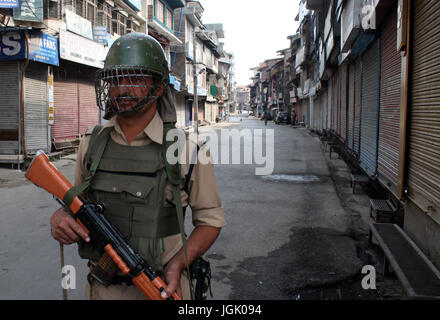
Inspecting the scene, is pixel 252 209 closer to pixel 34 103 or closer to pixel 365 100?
pixel 365 100

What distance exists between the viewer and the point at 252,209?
679cm

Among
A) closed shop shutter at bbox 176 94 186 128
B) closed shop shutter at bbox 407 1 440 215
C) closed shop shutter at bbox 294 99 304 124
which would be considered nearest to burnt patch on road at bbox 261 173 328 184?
closed shop shutter at bbox 407 1 440 215

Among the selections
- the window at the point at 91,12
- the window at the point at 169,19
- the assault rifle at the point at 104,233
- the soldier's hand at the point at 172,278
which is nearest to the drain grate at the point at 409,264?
the soldier's hand at the point at 172,278

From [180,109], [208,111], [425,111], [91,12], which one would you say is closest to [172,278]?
[425,111]

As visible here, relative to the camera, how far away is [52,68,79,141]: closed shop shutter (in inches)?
524

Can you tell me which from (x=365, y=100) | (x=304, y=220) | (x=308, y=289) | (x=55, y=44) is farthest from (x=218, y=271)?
(x=55, y=44)

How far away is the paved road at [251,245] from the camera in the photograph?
3.75 metres

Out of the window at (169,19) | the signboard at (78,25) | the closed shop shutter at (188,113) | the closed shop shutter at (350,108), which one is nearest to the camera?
the closed shop shutter at (350,108)

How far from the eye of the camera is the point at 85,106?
15.4m

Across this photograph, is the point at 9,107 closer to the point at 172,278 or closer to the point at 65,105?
the point at 65,105

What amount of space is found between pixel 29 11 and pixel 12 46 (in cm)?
109

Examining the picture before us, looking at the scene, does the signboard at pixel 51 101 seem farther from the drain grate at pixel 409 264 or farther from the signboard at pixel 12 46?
the drain grate at pixel 409 264

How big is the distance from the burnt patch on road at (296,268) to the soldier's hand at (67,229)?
7.15 ft

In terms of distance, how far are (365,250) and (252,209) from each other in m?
2.42
